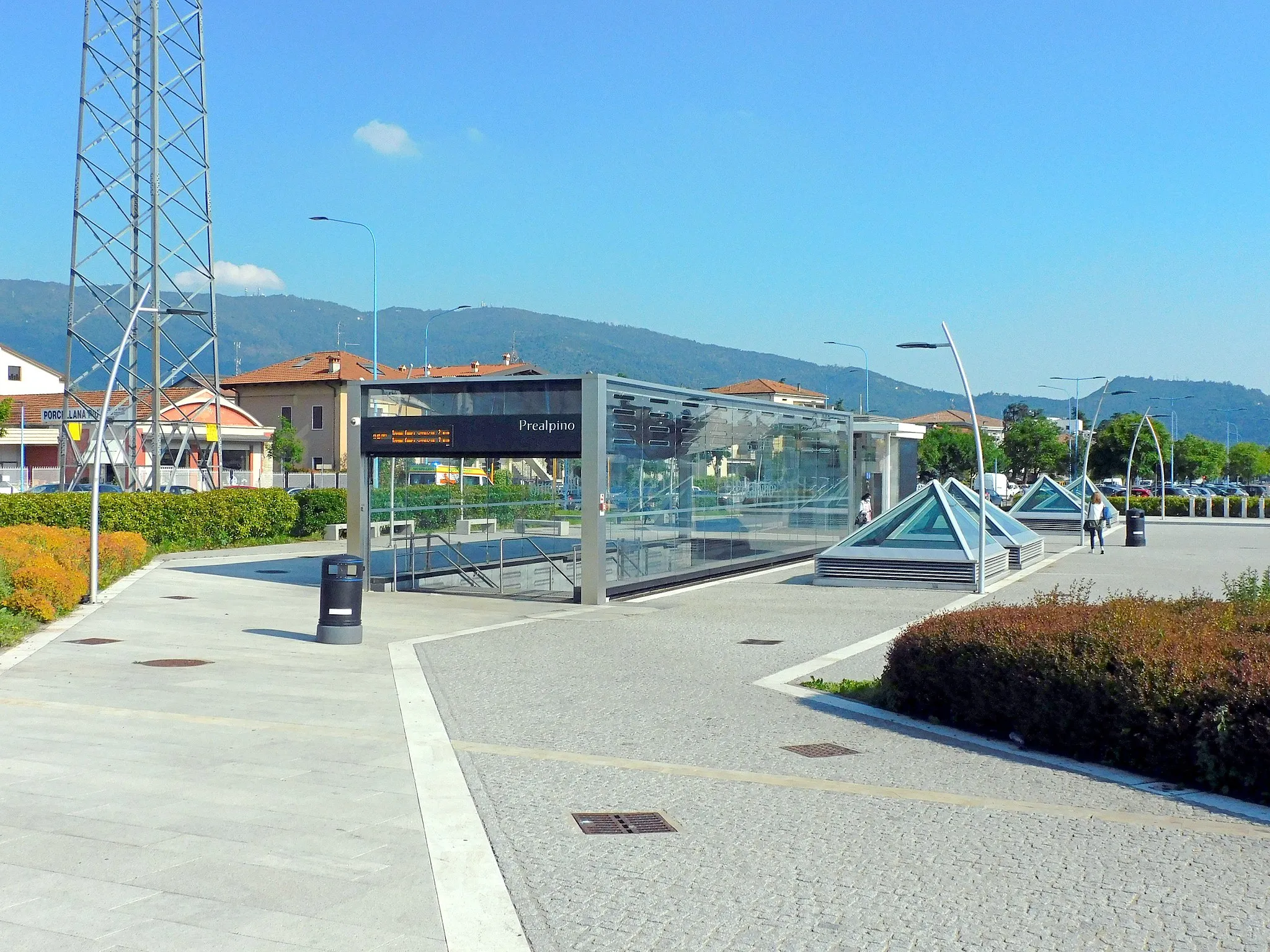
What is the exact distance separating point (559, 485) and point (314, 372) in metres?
61.3

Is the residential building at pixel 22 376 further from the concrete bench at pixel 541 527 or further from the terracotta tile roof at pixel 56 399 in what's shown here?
the concrete bench at pixel 541 527

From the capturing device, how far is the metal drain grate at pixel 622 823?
664cm

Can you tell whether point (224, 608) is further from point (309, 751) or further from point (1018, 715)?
point (1018, 715)

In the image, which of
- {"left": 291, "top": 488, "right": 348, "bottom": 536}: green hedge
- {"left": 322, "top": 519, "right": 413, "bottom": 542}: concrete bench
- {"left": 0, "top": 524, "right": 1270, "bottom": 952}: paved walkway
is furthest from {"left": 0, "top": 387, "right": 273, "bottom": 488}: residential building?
{"left": 0, "top": 524, "right": 1270, "bottom": 952}: paved walkway

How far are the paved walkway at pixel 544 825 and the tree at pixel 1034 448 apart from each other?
288 feet

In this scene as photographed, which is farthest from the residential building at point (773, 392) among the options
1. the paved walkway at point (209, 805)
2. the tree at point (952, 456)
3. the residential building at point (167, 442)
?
the paved walkway at point (209, 805)

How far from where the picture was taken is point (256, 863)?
592 centimetres

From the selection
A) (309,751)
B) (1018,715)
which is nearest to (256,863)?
(309,751)

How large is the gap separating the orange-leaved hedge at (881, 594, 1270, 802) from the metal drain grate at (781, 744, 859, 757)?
1.22 meters

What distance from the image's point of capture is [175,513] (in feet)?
97.1

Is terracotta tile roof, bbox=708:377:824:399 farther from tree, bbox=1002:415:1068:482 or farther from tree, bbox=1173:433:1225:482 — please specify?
tree, bbox=1173:433:1225:482

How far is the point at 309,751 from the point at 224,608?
10.3m

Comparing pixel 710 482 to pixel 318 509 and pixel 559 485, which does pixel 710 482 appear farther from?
pixel 318 509

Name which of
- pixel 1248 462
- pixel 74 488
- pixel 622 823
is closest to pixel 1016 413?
pixel 1248 462
